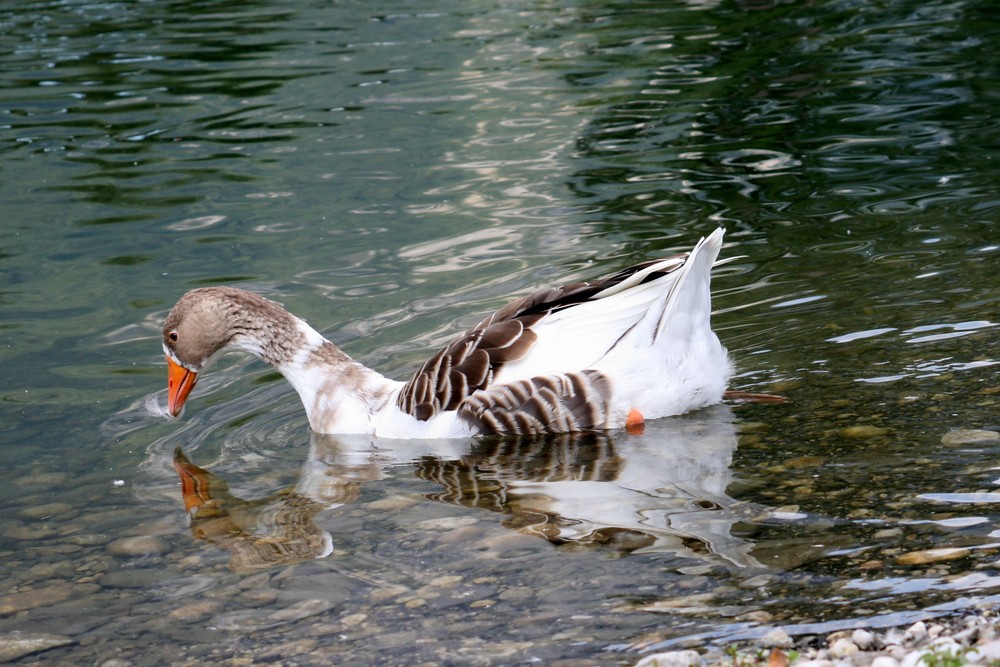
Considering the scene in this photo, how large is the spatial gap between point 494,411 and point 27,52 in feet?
67.3

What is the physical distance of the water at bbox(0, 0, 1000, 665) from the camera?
223 inches

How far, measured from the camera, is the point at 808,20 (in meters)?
23.8

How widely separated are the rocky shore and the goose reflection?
0.88 meters

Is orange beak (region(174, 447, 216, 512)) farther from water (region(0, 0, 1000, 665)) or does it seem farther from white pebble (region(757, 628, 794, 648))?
white pebble (region(757, 628, 794, 648))

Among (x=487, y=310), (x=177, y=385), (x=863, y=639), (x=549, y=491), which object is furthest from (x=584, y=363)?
(x=863, y=639)

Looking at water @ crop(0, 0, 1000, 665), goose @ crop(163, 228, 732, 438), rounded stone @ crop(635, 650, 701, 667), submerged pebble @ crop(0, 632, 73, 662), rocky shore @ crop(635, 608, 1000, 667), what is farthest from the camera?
goose @ crop(163, 228, 732, 438)

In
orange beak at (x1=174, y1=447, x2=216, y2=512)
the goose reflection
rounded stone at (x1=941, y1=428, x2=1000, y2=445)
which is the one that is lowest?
orange beak at (x1=174, y1=447, x2=216, y2=512)

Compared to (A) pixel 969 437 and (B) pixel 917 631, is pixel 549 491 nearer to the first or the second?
(A) pixel 969 437

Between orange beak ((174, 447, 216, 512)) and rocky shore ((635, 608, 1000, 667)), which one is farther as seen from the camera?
orange beak ((174, 447, 216, 512))

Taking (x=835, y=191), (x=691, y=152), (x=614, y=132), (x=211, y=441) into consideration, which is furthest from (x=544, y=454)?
(x=614, y=132)

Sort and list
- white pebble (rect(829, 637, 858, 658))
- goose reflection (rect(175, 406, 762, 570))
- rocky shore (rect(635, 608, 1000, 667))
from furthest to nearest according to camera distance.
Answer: goose reflection (rect(175, 406, 762, 570)), white pebble (rect(829, 637, 858, 658)), rocky shore (rect(635, 608, 1000, 667))

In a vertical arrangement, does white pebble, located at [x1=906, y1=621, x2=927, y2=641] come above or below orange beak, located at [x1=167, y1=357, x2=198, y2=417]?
above

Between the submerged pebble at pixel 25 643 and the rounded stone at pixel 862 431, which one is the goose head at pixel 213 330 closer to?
the submerged pebble at pixel 25 643

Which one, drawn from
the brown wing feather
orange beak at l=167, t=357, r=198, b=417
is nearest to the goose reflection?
the brown wing feather
